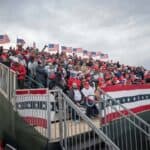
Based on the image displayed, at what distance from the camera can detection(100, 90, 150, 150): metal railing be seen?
406 inches

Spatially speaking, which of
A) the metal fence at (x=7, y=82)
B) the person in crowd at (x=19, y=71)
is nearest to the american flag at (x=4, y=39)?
the person in crowd at (x=19, y=71)

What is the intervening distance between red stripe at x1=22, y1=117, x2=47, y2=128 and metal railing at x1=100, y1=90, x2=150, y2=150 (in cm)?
177

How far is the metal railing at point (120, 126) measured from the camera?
1032 cm

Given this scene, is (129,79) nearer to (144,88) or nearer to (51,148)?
(144,88)

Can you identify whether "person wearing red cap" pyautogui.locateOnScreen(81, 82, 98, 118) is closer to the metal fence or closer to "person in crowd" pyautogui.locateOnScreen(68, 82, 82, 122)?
"person in crowd" pyautogui.locateOnScreen(68, 82, 82, 122)

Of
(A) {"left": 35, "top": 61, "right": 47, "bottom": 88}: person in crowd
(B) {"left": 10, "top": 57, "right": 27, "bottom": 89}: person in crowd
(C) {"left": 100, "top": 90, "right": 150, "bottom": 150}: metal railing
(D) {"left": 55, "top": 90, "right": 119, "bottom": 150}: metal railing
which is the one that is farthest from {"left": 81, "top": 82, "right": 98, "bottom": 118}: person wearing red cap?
(D) {"left": 55, "top": 90, "right": 119, "bottom": 150}: metal railing

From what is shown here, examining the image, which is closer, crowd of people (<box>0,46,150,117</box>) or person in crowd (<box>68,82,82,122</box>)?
person in crowd (<box>68,82,82,122</box>)

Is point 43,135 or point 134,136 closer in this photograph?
point 43,135

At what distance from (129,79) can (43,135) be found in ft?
43.7

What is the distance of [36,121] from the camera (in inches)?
384

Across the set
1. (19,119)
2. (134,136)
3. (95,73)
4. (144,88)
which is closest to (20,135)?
(19,119)

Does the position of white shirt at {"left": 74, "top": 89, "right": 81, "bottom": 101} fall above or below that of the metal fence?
below

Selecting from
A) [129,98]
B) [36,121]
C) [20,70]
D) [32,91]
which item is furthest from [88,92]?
[36,121]

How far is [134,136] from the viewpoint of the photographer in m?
11.1
